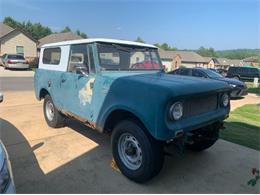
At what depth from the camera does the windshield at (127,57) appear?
4.59 m

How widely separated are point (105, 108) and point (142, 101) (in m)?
0.87

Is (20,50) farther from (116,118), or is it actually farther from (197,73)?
(116,118)

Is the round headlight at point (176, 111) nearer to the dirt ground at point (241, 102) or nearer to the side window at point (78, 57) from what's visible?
the side window at point (78, 57)

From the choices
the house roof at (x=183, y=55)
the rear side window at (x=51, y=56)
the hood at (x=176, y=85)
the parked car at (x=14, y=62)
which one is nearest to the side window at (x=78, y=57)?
the rear side window at (x=51, y=56)

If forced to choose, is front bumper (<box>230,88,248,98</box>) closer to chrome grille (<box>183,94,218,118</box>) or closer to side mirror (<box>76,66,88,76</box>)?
chrome grille (<box>183,94,218,118</box>)

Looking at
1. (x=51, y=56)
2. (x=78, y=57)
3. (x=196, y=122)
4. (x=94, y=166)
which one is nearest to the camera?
(x=196, y=122)

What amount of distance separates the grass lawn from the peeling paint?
3434mm

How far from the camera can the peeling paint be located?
4.48 m

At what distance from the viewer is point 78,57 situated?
506 cm

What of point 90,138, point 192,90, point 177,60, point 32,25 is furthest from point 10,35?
point 32,25

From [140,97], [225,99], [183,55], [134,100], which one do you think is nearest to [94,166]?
[134,100]

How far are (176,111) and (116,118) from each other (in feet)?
3.80

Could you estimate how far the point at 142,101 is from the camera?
11.3 ft

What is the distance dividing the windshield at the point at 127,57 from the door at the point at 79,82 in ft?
0.74
